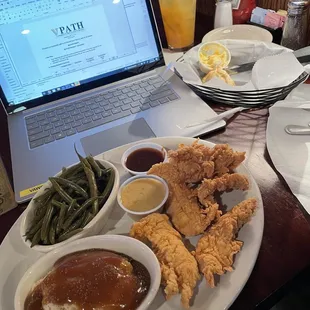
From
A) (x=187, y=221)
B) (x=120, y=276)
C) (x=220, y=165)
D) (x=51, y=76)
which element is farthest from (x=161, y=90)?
(x=120, y=276)

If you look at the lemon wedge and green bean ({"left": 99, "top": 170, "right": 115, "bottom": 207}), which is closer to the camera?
green bean ({"left": 99, "top": 170, "right": 115, "bottom": 207})

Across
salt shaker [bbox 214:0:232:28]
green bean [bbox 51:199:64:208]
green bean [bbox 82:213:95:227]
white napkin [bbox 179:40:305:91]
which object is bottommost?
green bean [bbox 82:213:95:227]

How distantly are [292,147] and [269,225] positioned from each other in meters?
0.24

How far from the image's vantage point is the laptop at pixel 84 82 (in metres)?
1.08

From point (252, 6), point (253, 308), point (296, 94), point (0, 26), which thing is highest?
point (0, 26)

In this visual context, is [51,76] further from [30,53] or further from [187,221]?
[187,221]

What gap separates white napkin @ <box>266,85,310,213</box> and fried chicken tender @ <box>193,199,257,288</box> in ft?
0.47

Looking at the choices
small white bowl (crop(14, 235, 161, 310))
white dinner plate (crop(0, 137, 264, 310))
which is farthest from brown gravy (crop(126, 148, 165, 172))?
small white bowl (crop(14, 235, 161, 310))

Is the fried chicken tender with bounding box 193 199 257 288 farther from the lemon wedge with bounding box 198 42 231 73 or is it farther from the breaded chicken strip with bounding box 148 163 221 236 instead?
the lemon wedge with bounding box 198 42 231 73

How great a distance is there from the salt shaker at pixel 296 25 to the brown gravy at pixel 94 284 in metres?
1.03

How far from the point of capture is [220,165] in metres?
0.83

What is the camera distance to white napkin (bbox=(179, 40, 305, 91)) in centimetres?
107

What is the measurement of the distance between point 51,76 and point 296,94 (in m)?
0.78

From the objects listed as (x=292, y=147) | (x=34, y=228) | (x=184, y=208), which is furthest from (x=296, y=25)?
(x=34, y=228)
